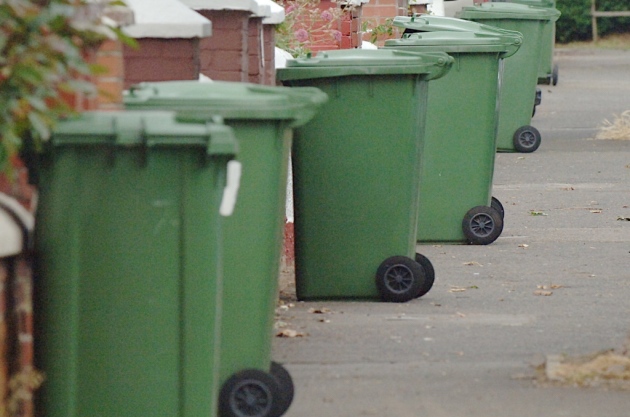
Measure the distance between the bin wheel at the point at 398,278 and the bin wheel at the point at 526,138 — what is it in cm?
797

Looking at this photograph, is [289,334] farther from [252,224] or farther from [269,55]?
[269,55]

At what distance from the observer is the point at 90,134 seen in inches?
152

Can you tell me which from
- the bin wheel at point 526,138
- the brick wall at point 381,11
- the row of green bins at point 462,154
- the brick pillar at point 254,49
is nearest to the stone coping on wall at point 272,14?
the brick pillar at point 254,49

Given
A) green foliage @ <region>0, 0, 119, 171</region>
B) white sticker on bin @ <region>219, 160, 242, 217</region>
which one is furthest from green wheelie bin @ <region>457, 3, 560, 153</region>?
green foliage @ <region>0, 0, 119, 171</region>

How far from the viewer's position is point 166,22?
230 inches

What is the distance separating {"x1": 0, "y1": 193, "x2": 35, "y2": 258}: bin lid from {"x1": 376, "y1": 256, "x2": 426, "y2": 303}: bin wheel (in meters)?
3.18

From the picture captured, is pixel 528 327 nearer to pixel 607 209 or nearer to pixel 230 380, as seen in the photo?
pixel 230 380

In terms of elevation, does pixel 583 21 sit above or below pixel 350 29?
below

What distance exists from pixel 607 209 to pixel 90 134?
7432mm

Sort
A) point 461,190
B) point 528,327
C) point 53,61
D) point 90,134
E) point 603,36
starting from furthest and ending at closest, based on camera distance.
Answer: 1. point 603,36
2. point 461,190
3. point 528,327
4. point 90,134
5. point 53,61

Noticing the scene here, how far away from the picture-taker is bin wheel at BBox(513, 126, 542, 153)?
1474 cm

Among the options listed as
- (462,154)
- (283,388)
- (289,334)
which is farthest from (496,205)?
(283,388)

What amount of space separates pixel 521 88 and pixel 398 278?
789 centimetres

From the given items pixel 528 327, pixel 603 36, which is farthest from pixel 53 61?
pixel 603 36
